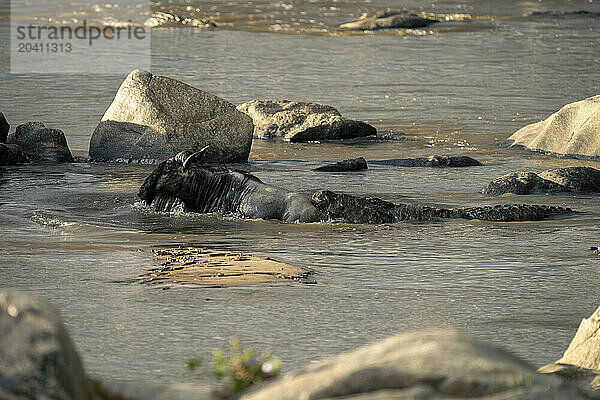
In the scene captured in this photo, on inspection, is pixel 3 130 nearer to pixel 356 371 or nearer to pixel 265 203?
pixel 265 203

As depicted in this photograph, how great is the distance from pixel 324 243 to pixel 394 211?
123cm

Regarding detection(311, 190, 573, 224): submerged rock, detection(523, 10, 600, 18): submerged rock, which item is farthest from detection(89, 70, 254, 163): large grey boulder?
detection(523, 10, 600, 18): submerged rock

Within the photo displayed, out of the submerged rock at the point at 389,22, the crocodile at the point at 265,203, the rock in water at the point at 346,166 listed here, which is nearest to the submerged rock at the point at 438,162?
the rock in water at the point at 346,166

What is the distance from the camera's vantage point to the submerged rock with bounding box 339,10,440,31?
108ft

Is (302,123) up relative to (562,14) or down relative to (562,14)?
down

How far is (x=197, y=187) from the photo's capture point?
32.5ft

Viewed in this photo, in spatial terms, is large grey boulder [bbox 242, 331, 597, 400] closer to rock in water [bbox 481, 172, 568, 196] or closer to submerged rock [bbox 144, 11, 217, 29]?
rock in water [bbox 481, 172, 568, 196]

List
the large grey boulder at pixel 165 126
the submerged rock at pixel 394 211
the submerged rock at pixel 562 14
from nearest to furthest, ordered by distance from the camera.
Result: the submerged rock at pixel 394 211 < the large grey boulder at pixel 165 126 < the submerged rock at pixel 562 14

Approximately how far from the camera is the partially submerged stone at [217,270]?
6.95 meters

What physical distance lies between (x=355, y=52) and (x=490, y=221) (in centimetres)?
1744

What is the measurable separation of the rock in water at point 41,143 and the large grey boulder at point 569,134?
19.7ft

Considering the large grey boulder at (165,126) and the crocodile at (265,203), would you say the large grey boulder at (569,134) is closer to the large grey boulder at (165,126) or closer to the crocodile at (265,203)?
the large grey boulder at (165,126)

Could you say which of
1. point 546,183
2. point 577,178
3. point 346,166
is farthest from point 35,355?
point 346,166

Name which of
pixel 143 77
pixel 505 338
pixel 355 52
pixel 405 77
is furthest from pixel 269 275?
pixel 355 52
